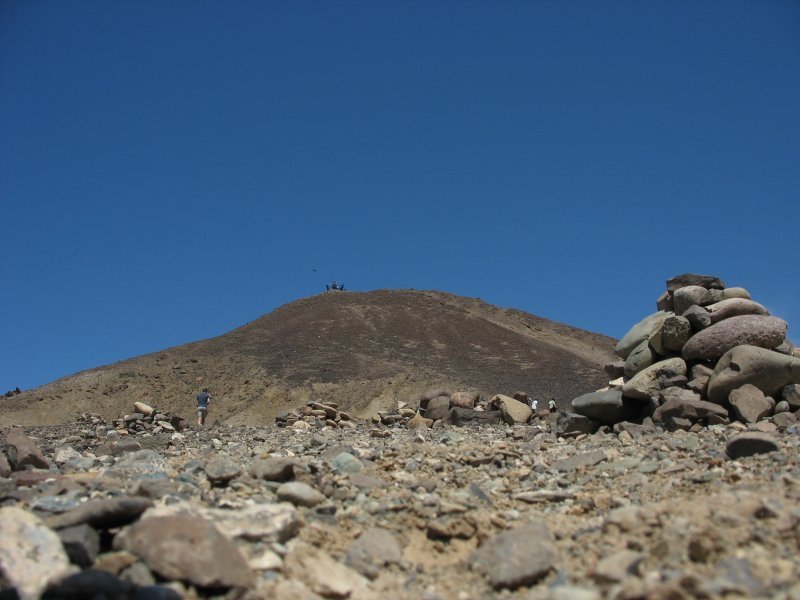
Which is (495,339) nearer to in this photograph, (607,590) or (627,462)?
(627,462)

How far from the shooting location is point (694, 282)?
13094mm

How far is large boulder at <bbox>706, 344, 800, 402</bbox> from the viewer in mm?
10391

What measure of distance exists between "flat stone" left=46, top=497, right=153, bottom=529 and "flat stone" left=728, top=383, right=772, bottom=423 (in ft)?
27.0

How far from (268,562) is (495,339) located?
3950 cm

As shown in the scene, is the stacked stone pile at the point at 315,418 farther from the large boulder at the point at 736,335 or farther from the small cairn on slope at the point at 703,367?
the large boulder at the point at 736,335

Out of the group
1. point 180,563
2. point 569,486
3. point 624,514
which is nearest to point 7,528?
point 180,563

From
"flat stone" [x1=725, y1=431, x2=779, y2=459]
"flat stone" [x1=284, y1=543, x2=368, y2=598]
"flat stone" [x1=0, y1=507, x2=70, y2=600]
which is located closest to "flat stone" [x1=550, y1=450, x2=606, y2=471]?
"flat stone" [x1=725, y1=431, x2=779, y2=459]

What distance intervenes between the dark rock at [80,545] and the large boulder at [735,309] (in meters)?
10.6

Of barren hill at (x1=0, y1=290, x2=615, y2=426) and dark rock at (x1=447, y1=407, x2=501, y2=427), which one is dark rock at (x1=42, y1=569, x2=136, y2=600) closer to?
dark rock at (x1=447, y1=407, x2=501, y2=427)

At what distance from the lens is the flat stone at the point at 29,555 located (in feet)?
14.0

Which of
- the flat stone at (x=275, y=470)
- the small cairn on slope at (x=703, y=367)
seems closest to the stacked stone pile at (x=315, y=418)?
the small cairn on slope at (x=703, y=367)

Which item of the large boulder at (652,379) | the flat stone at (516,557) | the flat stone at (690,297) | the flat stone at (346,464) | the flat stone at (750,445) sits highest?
the flat stone at (690,297)

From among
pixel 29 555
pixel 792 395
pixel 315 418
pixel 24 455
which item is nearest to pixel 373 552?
pixel 29 555

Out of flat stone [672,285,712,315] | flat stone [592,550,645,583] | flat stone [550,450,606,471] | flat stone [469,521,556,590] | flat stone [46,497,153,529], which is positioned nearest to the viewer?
flat stone [592,550,645,583]
